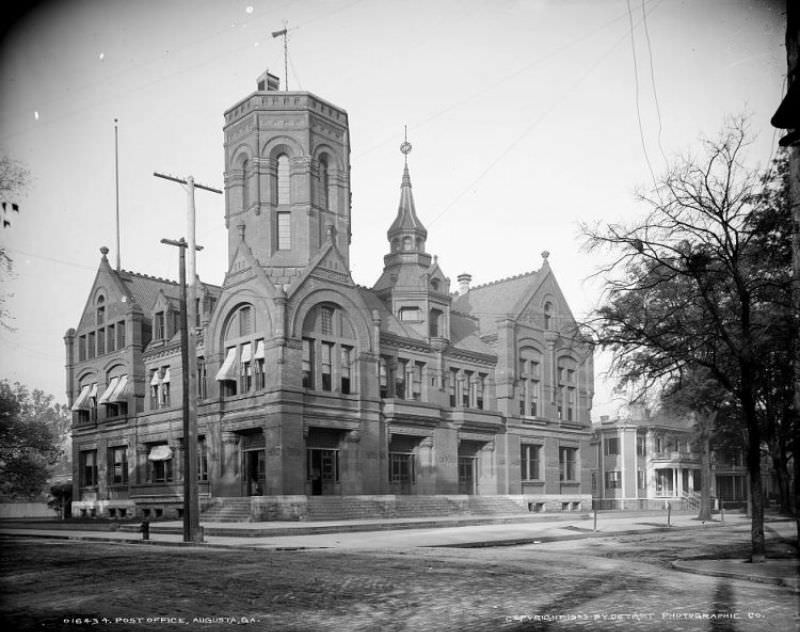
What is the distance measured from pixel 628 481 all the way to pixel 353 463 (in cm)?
3293

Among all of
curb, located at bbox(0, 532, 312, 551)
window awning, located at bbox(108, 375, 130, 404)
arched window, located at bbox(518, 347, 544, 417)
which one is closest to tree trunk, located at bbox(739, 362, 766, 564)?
curb, located at bbox(0, 532, 312, 551)

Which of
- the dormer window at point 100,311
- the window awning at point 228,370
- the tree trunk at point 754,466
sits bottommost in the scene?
the tree trunk at point 754,466

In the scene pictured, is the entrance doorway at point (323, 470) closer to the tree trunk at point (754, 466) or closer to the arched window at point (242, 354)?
the arched window at point (242, 354)

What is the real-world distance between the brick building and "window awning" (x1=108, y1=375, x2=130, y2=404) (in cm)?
12

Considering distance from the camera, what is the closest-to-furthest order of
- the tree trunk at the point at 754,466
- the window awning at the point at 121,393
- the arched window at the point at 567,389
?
the tree trunk at the point at 754,466
the window awning at the point at 121,393
the arched window at the point at 567,389

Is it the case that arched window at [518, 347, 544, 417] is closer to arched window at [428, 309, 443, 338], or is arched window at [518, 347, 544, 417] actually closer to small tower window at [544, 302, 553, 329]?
small tower window at [544, 302, 553, 329]

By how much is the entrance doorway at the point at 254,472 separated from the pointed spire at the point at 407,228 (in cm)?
1620

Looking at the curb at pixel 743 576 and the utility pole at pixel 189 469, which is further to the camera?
the utility pole at pixel 189 469

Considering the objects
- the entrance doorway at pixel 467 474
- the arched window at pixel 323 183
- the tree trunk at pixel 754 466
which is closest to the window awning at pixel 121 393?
the arched window at pixel 323 183

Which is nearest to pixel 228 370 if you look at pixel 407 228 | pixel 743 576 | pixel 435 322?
pixel 435 322

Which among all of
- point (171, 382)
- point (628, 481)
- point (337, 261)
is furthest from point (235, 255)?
point (628, 481)

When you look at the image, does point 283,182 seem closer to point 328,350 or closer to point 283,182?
point 283,182

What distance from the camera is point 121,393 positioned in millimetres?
49031

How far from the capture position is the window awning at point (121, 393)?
160 feet
